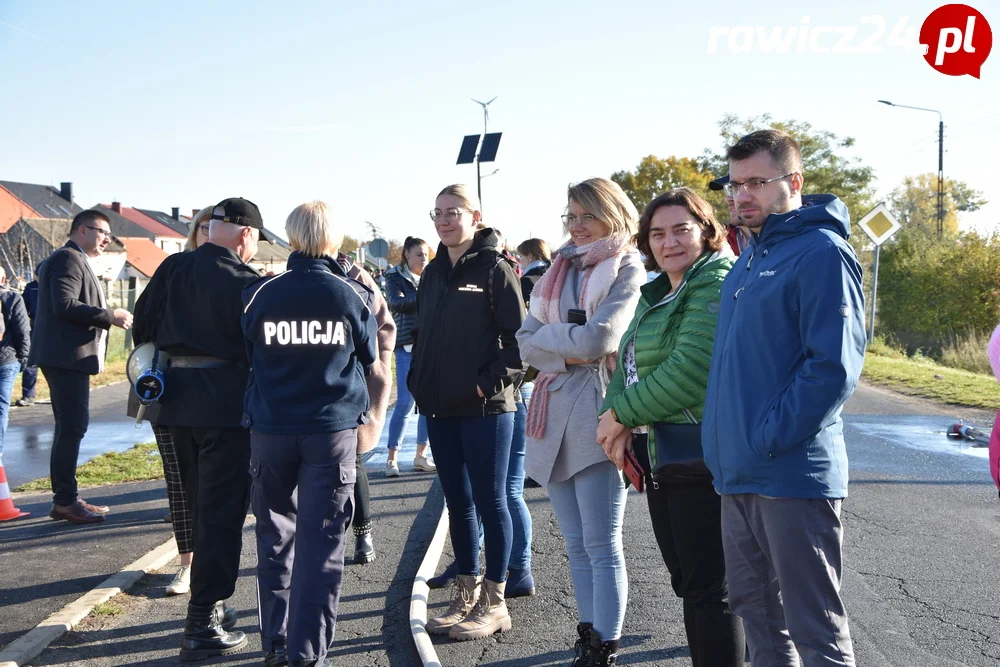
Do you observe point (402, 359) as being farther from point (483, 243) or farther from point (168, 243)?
point (168, 243)

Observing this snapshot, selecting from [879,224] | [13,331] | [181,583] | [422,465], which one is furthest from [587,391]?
[879,224]

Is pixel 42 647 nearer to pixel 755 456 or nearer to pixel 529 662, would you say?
pixel 529 662

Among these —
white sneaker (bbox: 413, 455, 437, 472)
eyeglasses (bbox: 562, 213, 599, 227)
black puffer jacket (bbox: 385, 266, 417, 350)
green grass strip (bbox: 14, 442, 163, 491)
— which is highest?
eyeglasses (bbox: 562, 213, 599, 227)

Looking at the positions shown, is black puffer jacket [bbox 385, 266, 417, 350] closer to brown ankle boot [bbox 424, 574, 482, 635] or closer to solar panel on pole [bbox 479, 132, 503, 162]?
brown ankle boot [bbox 424, 574, 482, 635]

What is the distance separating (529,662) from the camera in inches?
171

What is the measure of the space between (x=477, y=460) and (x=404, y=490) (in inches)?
145

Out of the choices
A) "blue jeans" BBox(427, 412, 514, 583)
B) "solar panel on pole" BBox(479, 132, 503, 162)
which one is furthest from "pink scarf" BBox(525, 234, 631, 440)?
"solar panel on pole" BBox(479, 132, 503, 162)

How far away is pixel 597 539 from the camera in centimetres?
409

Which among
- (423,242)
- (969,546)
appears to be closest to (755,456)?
(969,546)

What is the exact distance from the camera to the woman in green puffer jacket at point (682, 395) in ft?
11.5

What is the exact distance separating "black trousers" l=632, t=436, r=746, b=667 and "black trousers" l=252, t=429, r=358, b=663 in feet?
5.04

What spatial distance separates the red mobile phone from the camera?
3744 mm

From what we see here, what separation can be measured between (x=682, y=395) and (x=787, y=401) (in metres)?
0.67

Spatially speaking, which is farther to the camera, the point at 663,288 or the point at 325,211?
the point at 325,211
